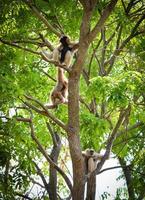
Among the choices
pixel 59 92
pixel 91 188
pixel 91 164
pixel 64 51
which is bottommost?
pixel 91 188

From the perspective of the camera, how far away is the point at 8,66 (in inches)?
344

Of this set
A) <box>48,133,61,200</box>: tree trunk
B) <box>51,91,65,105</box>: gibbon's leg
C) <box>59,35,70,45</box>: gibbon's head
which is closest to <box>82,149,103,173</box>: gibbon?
<box>48,133,61,200</box>: tree trunk

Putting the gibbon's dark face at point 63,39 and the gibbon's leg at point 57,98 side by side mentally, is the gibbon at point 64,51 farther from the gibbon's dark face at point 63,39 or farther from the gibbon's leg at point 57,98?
the gibbon's leg at point 57,98

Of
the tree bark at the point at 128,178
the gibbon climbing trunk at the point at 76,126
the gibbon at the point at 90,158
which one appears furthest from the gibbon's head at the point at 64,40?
the tree bark at the point at 128,178

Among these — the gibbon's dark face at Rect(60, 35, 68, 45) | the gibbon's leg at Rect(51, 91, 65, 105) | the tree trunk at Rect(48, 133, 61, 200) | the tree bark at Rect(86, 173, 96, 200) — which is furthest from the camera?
the tree trunk at Rect(48, 133, 61, 200)

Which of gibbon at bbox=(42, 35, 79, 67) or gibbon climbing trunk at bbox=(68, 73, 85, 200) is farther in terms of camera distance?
gibbon at bbox=(42, 35, 79, 67)

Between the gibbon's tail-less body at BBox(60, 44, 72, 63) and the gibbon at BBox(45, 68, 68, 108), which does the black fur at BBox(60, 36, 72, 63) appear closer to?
the gibbon's tail-less body at BBox(60, 44, 72, 63)

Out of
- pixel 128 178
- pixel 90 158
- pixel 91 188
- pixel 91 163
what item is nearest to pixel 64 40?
pixel 91 188

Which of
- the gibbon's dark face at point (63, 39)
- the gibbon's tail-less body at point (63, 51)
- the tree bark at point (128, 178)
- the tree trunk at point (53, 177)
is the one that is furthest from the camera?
the tree bark at point (128, 178)

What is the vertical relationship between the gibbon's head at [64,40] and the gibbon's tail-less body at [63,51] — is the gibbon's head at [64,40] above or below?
above

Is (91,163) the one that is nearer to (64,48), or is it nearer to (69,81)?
(64,48)

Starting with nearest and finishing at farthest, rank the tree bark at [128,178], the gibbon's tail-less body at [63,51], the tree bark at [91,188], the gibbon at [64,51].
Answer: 1. the gibbon at [64,51]
2. the gibbon's tail-less body at [63,51]
3. the tree bark at [91,188]
4. the tree bark at [128,178]

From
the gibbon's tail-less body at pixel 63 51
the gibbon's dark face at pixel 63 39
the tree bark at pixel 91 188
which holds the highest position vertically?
the gibbon's dark face at pixel 63 39

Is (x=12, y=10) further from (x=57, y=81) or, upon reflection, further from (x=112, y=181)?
(x=112, y=181)
